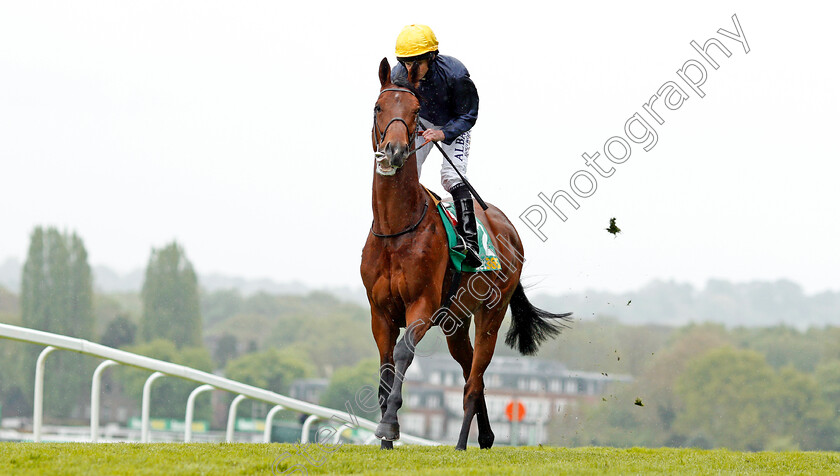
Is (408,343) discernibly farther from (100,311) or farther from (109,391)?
(100,311)

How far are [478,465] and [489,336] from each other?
2.34 meters

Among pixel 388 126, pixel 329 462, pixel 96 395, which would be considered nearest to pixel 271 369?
pixel 96 395

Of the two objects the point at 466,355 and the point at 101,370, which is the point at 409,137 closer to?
the point at 466,355

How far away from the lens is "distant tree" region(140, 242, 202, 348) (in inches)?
3462

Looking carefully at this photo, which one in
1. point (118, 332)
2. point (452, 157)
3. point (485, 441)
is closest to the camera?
point (452, 157)

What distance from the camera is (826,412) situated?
68.8 m

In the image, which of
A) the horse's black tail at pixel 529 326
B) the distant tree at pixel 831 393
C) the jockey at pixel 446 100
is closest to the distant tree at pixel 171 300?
the distant tree at pixel 831 393

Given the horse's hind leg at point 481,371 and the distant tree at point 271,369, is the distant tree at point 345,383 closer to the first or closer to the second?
the distant tree at point 271,369

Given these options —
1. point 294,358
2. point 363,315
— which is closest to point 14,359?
point 294,358

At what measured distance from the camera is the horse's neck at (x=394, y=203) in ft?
19.5

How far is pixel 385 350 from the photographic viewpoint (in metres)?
6.10

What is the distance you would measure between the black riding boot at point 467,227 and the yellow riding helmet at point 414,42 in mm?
1026

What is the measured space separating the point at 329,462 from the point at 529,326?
3.91 meters

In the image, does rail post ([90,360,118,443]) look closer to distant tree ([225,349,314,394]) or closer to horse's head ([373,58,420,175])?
horse's head ([373,58,420,175])
